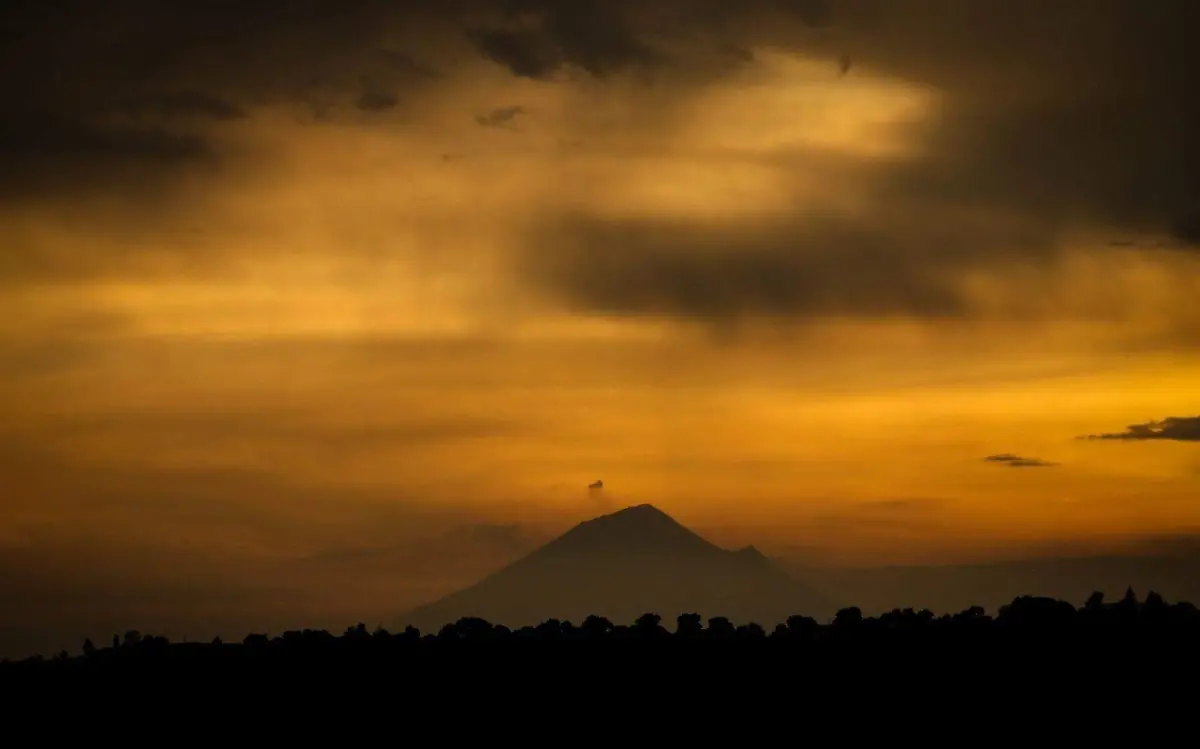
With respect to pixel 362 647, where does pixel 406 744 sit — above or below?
below

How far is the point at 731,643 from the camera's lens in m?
73.1

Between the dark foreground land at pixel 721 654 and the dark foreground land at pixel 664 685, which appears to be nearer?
the dark foreground land at pixel 664 685

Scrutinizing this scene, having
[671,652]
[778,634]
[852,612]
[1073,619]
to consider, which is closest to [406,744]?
[671,652]

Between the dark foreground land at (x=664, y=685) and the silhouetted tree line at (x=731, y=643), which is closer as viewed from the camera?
the dark foreground land at (x=664, y=685)

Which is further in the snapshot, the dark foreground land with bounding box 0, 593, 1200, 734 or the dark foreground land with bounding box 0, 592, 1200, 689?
the dark foreground land with bounding box 0, 592, 1200, 689

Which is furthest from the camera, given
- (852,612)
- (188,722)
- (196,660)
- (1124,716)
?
(852,612)

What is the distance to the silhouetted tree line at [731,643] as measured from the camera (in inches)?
2714

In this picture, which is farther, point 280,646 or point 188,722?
point 280,646

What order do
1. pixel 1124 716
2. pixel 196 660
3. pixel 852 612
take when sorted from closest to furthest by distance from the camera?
pixel 1124 716 → pixel 196 660 → pixel 852 612

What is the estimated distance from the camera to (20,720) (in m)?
64.2

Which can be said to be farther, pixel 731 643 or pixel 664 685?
pixel 731 643

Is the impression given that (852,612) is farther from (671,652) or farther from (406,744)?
(406,744)

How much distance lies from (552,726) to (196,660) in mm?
16838

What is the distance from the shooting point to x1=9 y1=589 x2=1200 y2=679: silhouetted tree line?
68938 mm
